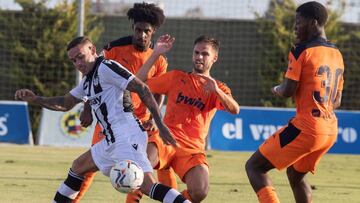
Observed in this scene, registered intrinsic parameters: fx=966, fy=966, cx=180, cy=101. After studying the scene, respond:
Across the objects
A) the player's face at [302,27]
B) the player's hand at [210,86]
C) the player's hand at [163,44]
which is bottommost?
the player's hand at [210,86]

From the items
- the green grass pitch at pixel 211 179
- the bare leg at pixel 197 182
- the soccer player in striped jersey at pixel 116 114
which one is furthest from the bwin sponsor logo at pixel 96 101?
the green grass pitch at pixel 211 179

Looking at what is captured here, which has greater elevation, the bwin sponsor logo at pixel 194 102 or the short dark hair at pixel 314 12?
the short dark hair at pixel 314 12

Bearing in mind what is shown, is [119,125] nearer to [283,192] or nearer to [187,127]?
[187,127]

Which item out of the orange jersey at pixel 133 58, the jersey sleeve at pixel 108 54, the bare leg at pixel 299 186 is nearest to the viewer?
the bare leg at pixel 299 186

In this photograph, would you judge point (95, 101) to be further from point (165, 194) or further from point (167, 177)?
point (167, 177)

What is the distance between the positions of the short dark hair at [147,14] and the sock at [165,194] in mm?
2169

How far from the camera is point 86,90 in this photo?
28.6ft

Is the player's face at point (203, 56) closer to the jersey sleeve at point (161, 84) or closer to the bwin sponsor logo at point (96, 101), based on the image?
the jersey sleeve at point (161, 84)

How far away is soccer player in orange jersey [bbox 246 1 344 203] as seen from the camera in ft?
29.1

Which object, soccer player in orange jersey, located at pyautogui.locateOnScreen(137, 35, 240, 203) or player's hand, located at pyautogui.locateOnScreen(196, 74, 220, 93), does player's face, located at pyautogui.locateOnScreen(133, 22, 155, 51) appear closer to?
soccer player in orange jersey, located at pyautogui.locateOnScreen(137, 35, 240, 203)

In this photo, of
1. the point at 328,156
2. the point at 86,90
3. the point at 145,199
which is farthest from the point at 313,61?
the point at 328,156

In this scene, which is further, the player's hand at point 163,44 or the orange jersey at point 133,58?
the orange jersey at point 133,58

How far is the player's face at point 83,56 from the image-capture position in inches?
333

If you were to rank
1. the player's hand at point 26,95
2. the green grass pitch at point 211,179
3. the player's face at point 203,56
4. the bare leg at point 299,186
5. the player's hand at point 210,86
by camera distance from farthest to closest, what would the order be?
the green grass pitch at point 211,179, the bare leg at point 299,186, the player's face at point 203,56, the player's hand at point 210,86, the player's hand at point 26,95
